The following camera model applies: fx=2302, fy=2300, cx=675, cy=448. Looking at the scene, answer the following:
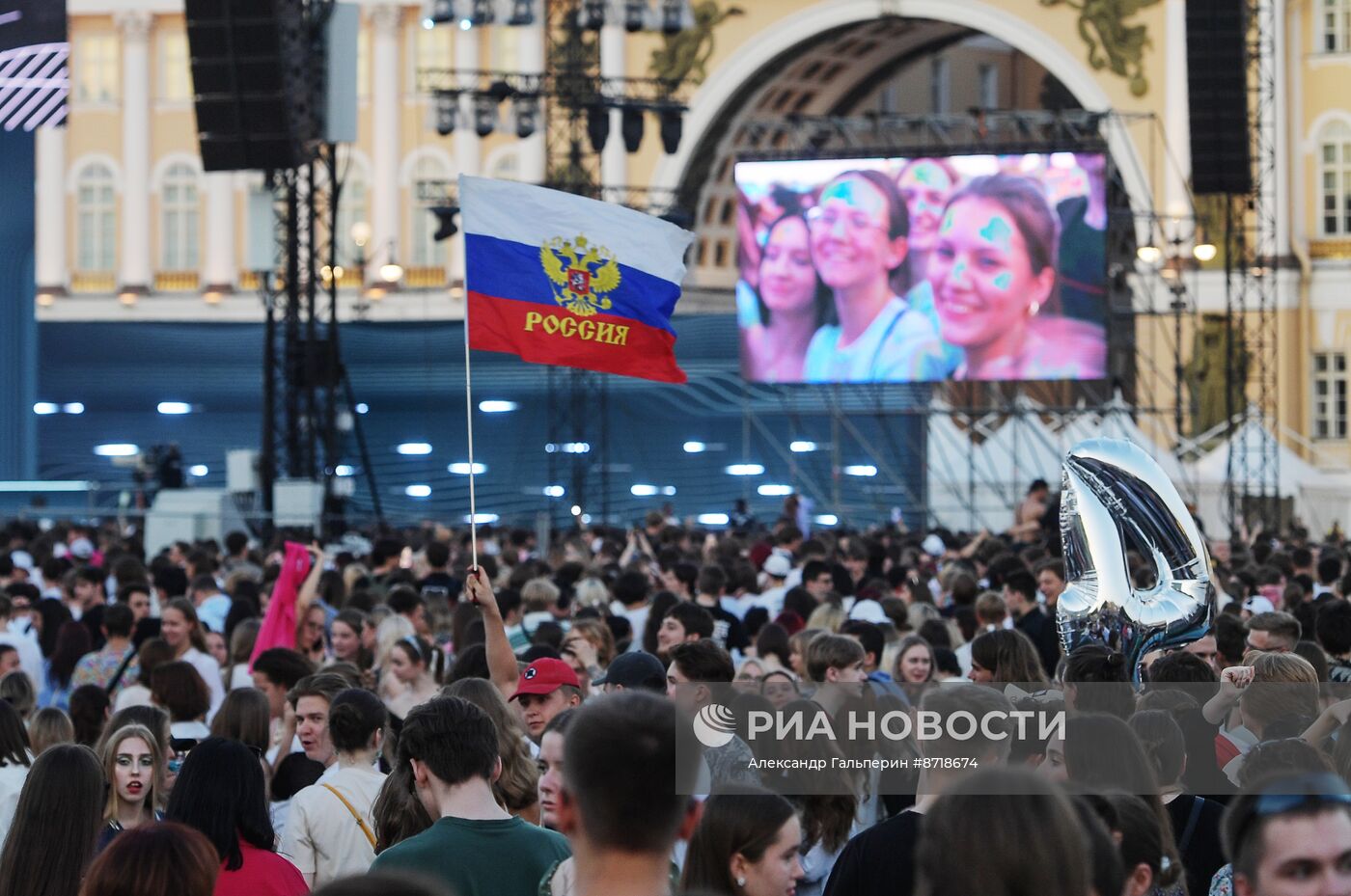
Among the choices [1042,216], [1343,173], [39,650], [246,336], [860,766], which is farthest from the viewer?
[1343,173]

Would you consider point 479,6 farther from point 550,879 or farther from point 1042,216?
point 550,879

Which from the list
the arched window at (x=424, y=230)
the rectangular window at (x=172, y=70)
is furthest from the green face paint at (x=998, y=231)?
the rectangular window at (x=172, y=70)

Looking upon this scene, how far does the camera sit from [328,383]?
983 inches

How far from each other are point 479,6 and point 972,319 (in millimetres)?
8091

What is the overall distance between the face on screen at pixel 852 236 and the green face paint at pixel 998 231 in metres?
1.18

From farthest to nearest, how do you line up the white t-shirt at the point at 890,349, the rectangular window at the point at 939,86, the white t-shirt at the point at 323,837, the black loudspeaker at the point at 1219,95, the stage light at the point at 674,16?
1. the rectangular window at the point at 939,86
2. the white t-shirt at the point at 890,349
3. the stage light at the point at 674,16
4. the black loudspeaker at the point at 1219,95
5. the white t-shirt at the point at 323,837

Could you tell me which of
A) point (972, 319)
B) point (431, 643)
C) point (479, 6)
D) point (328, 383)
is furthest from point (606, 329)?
point (972, 319)

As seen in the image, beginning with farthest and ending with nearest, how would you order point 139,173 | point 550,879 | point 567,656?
point 139,173 → point 567,656 → point 550,879

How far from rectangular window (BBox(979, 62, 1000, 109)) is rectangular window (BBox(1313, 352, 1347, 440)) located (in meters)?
15.4

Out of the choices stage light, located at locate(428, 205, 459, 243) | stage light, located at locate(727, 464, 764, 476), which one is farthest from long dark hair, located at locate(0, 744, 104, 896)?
stage light, located at locate(727, 464, 764, 476)

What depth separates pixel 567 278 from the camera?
9203 mm

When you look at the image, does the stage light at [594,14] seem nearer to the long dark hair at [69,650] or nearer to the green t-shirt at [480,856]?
the long dark hair at [69,650]

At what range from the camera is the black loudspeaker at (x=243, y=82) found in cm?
1936

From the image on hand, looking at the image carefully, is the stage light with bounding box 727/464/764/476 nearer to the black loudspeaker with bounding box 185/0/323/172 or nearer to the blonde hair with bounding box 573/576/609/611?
the black loudspeaker with bounding box 185/0/323/172
